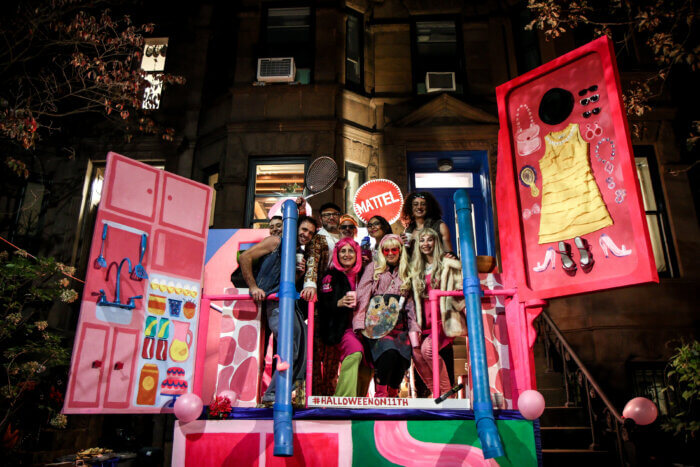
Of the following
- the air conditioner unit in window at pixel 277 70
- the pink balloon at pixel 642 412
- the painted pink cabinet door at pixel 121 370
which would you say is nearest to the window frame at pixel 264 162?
the air conditioner unit in window at pixel 277 70

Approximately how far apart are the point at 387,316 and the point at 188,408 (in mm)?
2055

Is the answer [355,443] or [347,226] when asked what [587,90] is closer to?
[347,226]

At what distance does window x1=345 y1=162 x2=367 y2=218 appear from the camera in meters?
11.9

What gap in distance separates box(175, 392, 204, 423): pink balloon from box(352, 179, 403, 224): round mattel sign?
5824 millimetres

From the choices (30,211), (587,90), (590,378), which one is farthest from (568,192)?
(30,211)

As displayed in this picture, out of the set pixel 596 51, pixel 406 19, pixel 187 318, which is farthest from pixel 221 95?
pixel 596 51

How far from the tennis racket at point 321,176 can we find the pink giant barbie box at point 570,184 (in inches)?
89.9

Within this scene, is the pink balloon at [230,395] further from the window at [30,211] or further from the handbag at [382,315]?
the window at [30,211]

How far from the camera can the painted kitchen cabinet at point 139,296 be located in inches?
190

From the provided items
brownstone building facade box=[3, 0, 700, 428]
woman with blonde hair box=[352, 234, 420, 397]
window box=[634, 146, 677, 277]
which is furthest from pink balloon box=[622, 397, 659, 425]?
window box=[634, 146, 677, 277]

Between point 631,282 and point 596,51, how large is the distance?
2264 mm

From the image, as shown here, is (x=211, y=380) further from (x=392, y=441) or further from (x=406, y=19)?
(x=406, y=19)

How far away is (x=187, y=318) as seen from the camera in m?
5.59

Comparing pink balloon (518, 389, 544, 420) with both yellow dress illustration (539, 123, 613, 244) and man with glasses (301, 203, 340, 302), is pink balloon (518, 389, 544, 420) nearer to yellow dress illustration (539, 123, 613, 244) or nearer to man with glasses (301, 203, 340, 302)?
yellow dress illustration (539, 123, 613, 244)
